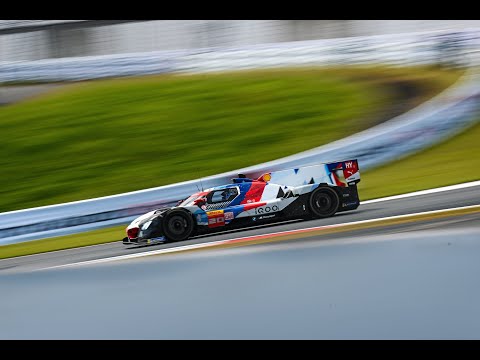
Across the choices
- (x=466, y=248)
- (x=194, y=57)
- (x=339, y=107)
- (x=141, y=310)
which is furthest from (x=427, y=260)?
(x=194, y=57)

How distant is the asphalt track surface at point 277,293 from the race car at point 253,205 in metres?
1.58

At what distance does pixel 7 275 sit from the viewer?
29.6 ft

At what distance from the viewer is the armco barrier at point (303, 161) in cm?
1211

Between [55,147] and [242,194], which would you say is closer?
[242,194]

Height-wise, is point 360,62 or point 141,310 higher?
point 360,62

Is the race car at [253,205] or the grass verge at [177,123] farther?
the grass verge at [177,123]

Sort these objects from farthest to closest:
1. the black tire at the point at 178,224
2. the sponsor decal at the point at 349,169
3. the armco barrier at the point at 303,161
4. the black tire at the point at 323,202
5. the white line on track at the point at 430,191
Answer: the armco barrier at the point at 303,161, the white line on track at the point at 430,191, the sponsor decal at the point at 349,169, the black tire at the point at 323,202, the black tire at the point at 178,224

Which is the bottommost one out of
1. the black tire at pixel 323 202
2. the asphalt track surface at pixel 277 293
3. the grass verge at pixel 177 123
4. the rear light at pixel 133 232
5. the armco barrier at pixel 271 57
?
the asphalt track surface at pixel 277 293

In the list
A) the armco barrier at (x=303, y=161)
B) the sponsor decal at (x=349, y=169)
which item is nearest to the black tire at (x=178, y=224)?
the armco barrier at (x=303, y=161)

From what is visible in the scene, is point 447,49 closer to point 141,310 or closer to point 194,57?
point 194,57

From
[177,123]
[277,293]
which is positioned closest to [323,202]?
[277,293]

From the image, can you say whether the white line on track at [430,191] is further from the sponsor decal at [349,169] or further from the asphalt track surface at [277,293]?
the asphalt track surface at [277,293]

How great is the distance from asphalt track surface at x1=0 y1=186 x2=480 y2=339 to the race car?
1580 millimetres

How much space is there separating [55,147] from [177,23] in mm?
4734
